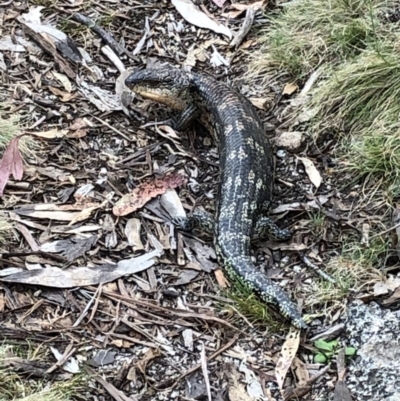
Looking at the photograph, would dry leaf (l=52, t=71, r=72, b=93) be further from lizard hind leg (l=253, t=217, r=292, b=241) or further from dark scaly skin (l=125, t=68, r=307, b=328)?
lizard hind leg (l=253, t=217, r=292, b=241)

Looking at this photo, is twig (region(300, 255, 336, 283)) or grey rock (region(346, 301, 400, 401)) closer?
grey rock (region(346, 301, 400, 401))

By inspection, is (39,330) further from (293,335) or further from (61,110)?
(61,110)

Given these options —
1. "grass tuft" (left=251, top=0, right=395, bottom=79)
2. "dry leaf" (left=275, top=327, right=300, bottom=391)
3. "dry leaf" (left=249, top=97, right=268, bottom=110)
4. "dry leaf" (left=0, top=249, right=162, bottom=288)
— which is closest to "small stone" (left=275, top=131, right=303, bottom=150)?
"dry leaf" (left=249, top=97, right=268, bottom=110)

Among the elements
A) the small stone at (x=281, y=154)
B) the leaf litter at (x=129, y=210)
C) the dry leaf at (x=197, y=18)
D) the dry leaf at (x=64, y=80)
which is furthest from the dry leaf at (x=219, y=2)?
the small stone at (x=281, y=154)

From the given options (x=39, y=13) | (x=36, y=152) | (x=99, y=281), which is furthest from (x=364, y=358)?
(x=39, y=13)

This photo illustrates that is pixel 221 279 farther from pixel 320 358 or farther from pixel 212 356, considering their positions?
pixel 320 358

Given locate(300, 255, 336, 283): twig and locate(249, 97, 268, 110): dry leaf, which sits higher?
locate(249, 97, 268, 110): dry leaf
